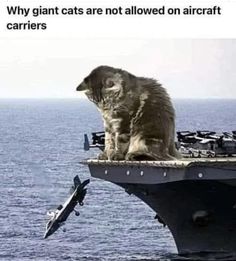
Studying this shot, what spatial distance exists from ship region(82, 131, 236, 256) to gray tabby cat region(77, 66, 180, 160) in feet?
1.88

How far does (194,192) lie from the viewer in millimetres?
34875

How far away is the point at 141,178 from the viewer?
107ft

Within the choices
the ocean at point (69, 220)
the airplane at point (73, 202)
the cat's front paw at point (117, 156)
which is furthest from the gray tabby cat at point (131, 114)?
the ocean at point (69, 220)

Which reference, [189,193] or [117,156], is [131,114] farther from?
[189,193]

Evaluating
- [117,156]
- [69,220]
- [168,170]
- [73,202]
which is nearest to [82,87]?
[117,156]

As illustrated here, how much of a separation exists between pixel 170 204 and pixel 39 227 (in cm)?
1309

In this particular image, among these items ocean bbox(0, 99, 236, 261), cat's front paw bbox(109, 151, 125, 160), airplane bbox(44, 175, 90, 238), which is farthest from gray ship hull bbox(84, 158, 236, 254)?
airplane bbox(44, 175, 90, 238)

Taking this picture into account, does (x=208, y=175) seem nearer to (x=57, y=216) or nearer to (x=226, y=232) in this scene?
(x=226, y=232)

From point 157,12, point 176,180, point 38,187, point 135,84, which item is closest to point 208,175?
point 176,180

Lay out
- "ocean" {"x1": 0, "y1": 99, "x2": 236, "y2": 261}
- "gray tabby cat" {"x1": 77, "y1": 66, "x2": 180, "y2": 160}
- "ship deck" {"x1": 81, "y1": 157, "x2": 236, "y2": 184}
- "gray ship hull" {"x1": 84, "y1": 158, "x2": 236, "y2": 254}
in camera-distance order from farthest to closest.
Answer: "ocean" {"x1": 0, "y1": 99, "x2": 236, "y2": 261} → "gray tabby cat" {"x1": 77, "y1": 66, "x2": 180, "y2": 160} → "gray ship hull" {"x1": 84, "y1": 158, "x2": 236, "y2": 254} → "ship deck" {"x1": 81, "y1": 157, "x2": 236, "y2": 184}

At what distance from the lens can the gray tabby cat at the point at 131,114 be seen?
32.5 metres

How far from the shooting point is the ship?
108 feet

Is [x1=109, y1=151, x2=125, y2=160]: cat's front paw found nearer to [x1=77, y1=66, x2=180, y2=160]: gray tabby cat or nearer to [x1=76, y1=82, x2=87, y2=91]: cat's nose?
[x1=77, y1=66, x2=180, y2=160]: gray tabby cat

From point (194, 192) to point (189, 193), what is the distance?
0.22 m
